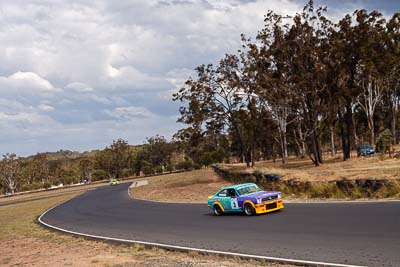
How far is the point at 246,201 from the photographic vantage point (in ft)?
63.8

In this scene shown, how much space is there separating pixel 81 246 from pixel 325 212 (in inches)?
345

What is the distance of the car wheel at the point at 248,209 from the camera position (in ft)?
63.3

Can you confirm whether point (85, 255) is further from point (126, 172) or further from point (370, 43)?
point (126, 172)

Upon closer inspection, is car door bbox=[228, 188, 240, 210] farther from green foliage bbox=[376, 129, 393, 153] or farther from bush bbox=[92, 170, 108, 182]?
bush bbox=[92, 170, 108, 182]

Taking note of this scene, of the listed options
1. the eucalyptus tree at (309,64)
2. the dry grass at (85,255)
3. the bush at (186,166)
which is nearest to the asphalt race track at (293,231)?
the dry grass at (85,255)

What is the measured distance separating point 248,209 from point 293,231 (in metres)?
5.12

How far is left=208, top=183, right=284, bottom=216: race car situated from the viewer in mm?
18953

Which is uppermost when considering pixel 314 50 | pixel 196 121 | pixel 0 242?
pixel 314 50

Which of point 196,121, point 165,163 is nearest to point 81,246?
point 196,121

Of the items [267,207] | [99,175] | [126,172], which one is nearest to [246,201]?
[267,207]

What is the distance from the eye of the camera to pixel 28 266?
1379cm

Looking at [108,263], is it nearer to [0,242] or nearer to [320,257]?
[320,257]

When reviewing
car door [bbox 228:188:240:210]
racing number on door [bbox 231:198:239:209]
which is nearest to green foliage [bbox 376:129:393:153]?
car door [bbox 228:188:240:210]

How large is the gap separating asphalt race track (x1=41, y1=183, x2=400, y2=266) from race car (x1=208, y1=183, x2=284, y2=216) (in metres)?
0.37
